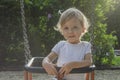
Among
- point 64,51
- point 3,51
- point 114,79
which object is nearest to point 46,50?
point 3,51

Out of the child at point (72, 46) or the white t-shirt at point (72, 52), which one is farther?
the white t-shirt at point (72, 52)

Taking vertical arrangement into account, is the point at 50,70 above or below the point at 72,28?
below

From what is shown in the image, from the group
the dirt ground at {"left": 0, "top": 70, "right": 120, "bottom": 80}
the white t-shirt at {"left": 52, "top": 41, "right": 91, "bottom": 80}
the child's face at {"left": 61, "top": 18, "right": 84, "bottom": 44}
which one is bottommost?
the dirt ground at {"left": 0, "top": 70, "right": 120, "bottom": 80}

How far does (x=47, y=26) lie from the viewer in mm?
7445

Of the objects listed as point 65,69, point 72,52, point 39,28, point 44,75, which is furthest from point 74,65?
point 39,28

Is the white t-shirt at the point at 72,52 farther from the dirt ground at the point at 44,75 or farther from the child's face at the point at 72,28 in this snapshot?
the dirt ground at the point at 44,75

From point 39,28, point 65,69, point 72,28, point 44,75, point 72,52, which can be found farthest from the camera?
point 39,28

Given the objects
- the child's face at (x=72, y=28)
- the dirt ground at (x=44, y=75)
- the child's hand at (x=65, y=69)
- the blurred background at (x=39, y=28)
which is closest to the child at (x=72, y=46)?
the child's face at (x=72, y=28)

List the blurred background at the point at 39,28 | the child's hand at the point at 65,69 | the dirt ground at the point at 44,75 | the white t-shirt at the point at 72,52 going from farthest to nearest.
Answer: the blurred background at the point at 39,28
the dirt ground at the point at 44,75
the white t-shirt at the point at 72,52
the child's hand at the point at 65,69


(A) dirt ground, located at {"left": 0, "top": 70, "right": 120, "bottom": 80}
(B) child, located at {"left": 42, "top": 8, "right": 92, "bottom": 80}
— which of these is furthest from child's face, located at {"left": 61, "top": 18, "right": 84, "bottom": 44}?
(A) dirt ground, located at {"left": 0, "top": 70, "right": 120, "bottom": 80}

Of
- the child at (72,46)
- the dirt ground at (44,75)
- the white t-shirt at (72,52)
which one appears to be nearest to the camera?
the child at (72,46)

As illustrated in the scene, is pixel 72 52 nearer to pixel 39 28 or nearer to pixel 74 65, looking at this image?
pixel 74 65

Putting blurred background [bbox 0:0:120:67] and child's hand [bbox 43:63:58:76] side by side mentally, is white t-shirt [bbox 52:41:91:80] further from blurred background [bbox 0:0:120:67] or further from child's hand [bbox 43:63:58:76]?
blurred background [bbox 0:0:120:67]

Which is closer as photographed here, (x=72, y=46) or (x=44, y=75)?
(x=72, y=46)
